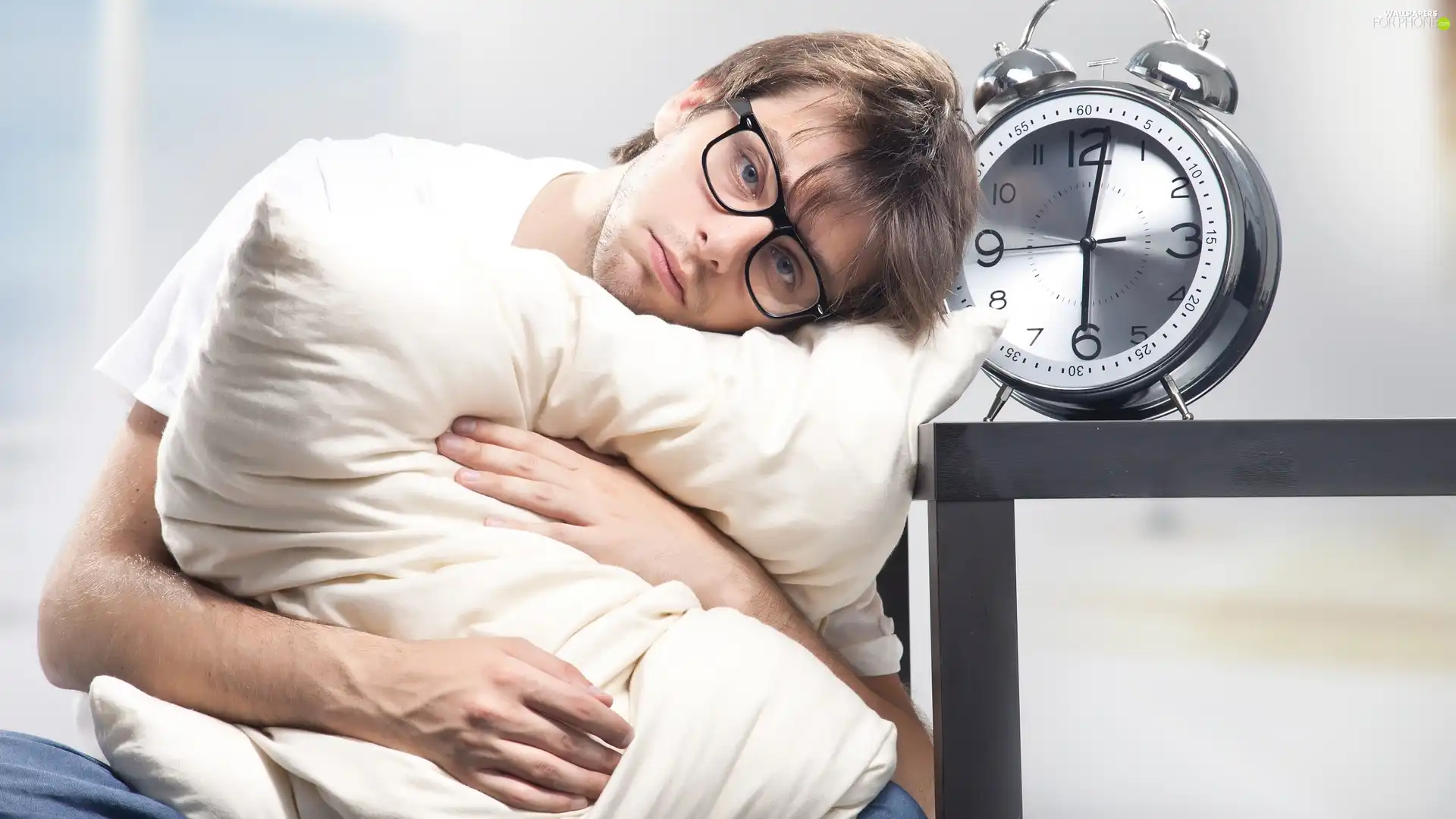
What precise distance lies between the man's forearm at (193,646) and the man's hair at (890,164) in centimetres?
55

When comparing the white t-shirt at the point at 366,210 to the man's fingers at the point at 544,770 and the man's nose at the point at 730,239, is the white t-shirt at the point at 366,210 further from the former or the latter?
the man's fingers at the point at 544,770

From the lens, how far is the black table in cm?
73

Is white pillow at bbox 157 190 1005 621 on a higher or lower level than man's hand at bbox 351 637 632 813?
higher

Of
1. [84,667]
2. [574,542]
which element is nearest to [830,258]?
[574,542]

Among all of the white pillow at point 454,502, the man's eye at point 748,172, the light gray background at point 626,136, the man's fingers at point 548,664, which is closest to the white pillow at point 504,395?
the white pillow at point 454,502

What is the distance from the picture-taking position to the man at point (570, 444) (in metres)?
0.68

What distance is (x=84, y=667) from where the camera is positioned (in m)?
0.88

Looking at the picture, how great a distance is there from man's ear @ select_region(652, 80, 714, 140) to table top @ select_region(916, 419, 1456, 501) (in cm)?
64

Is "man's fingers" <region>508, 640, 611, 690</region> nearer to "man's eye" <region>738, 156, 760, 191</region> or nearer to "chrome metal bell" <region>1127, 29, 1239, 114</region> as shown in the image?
"man's eye" <region>738, 156, 760, 191</region>

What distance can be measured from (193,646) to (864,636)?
543 millimetres

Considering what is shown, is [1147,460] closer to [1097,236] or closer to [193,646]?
[1097,236]

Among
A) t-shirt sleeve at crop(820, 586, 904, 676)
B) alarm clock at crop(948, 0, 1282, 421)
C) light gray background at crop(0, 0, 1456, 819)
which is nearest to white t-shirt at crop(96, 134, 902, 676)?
t-shirt sleeve at crop(820, 586, 904, 676)

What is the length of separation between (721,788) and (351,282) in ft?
1.26

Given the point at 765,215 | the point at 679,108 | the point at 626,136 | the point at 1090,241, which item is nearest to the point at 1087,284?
the point at 1090,241
